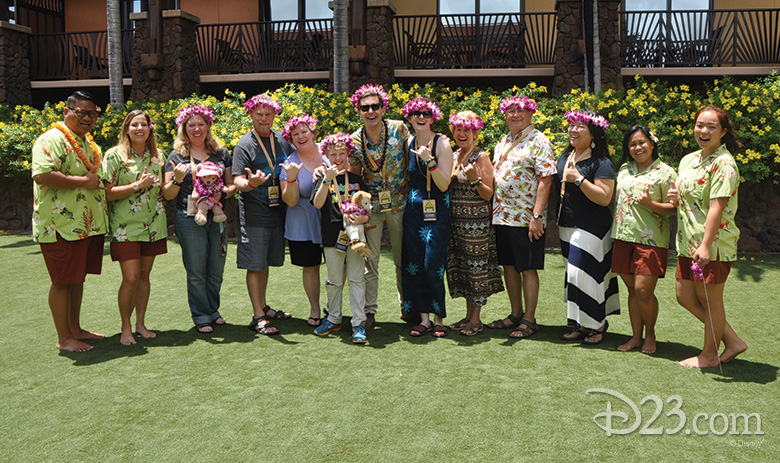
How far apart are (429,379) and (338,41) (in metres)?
8.29

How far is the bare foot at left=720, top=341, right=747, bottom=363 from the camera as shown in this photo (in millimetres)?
4133

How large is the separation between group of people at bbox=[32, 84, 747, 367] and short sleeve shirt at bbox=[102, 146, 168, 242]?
0.03 feet

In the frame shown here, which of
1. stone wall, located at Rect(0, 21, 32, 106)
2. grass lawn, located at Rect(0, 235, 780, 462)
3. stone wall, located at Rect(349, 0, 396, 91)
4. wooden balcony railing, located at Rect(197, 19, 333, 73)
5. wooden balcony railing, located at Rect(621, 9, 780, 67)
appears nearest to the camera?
grass lawn, located at Rect(0, 235, 780, 462)

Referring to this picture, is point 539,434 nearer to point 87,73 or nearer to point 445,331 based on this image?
point 445,331

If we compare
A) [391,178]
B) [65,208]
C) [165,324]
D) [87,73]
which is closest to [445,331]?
[391,178]

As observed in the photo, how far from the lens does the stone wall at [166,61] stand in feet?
43.6

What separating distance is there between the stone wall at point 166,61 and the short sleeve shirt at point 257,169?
9.18m

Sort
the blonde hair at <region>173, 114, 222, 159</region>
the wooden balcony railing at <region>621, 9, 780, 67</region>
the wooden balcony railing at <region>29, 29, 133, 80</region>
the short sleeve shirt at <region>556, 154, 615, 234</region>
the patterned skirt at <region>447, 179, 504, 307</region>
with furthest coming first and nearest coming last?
1. the wooden balcony railing at <region>29, 29, 133, 80</region>
2. the wooden balcony railing at <region>621, 9, 780, 67</region>
3. the blonde hair at <region>173, 114, 222, 159</region>
4. the patterned skirt at <region>447, 179, 504, 307</region>
5. the short sleeve shirt at <region>556, 154, 615, 234</region>

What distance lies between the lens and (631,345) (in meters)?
4.54

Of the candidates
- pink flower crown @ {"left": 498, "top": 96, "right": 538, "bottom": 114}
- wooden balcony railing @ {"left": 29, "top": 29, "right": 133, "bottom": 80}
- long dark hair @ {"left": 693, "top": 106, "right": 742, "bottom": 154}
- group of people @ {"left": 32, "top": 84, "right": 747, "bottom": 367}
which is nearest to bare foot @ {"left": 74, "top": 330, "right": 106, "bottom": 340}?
group of people @ {"left": 32, "top": 84, "right": 747, "bottom": 367}

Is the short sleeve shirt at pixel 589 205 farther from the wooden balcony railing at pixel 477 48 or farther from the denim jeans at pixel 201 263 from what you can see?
the wooden balcony railing at pixel 477 48

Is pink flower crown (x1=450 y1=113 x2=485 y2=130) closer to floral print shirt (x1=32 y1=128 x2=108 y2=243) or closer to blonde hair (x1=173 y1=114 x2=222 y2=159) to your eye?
blonde hair (x1=173 y1=114 x2=222 y2=159)

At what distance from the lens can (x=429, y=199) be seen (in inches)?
190
